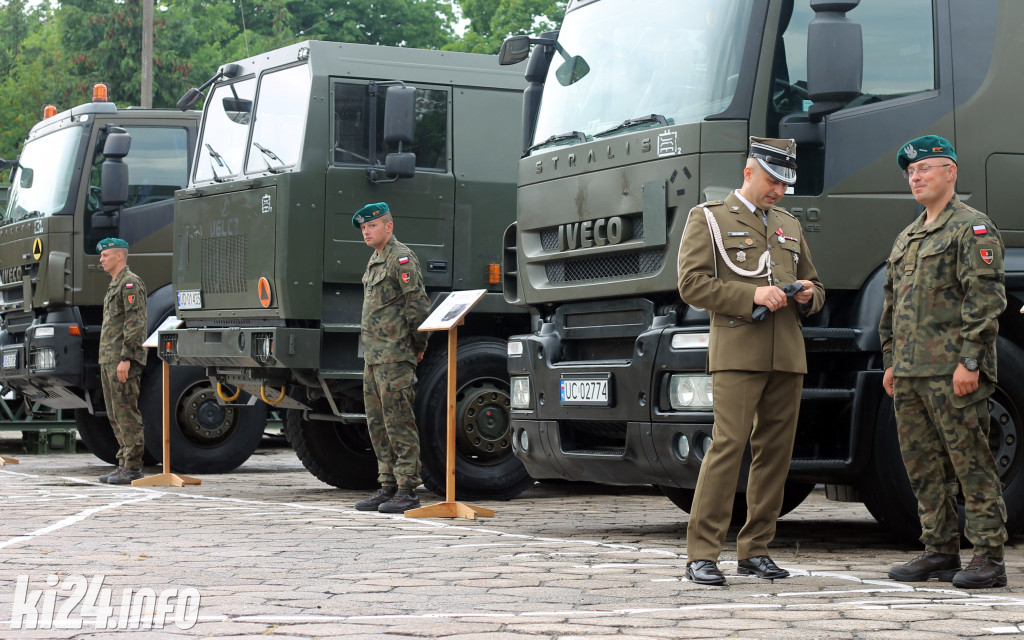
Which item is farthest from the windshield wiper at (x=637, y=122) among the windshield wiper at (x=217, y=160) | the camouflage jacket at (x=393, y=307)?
the windshield wiper at (x=217, y=160)

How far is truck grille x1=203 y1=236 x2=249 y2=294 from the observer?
1136cm

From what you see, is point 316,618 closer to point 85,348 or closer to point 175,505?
point 175,505

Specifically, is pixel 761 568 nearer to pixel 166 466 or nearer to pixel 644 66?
pixel 644 66

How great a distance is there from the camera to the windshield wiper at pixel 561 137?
8.44 meters

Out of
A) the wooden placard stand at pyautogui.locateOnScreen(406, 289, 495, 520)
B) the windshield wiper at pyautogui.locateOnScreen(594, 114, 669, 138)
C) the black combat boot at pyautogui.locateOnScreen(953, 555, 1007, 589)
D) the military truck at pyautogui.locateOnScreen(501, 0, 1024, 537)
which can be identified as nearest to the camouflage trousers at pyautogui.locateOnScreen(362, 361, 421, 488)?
the wooden placard stand at pyautogui.locateOnScreen(406, 289, 495, 520)

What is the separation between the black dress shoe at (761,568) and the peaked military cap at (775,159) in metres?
1.61

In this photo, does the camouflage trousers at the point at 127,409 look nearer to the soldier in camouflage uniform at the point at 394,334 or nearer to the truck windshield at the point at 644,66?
the soldier in camouflage uniform at the point at 394,334

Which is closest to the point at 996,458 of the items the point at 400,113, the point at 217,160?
the point at 400,113

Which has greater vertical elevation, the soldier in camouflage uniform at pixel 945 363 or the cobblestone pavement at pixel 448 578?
the soldier in camouflage uniform at pixel 945 363

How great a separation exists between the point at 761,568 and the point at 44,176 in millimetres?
9835

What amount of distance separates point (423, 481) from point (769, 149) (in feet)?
17.1

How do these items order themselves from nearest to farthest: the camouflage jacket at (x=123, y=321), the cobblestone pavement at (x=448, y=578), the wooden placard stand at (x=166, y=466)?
the cobblestone pavement at (x=448, y=578), the wooden placard stand at (x=166, y=466), the camouflage jacket at (x=123, y=321)

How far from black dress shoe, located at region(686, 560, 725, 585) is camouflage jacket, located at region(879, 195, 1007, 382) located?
1164 millimetres

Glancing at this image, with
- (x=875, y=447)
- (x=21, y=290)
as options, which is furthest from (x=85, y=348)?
(x=875, y=447)
